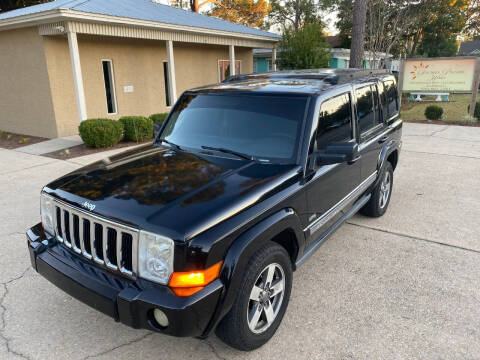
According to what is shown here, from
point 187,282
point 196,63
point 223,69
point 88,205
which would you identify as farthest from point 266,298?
point 223,69

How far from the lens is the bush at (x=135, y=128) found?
10.5 metres

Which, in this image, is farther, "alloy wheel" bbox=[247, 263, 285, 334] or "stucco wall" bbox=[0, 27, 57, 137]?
"stucco wall" bbox=[0, 27, 57, 137]

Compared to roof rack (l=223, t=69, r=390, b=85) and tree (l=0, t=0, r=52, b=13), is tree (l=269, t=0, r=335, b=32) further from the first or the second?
roof rack (l=223, t=69, r=390, b=85)

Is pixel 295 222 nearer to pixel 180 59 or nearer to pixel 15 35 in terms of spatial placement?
pixel 15 35

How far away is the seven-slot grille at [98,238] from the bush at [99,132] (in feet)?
24.2

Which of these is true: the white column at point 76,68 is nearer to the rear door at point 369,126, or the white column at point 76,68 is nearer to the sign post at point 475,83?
the rear door at point 369,126

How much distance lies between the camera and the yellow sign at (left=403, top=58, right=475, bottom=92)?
13698 millimetres

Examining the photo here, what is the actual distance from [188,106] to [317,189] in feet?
5.24

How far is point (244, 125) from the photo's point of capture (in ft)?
10.9

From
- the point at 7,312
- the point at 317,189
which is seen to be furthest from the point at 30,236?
the point at 317,189

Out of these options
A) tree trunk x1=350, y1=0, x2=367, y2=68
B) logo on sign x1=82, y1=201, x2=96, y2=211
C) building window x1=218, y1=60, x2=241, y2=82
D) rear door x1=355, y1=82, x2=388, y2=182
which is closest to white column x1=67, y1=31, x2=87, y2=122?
rear door x1=355, y1=82, x2=388, y2=182

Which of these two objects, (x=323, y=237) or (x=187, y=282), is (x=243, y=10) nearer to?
(x=323, y=237)

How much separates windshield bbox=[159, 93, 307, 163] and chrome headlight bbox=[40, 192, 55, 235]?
1.21 metres

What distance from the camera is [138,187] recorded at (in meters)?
2.63
